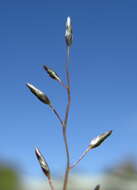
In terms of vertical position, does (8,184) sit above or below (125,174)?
below

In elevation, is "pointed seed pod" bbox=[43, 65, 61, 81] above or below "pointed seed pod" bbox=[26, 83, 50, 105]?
above

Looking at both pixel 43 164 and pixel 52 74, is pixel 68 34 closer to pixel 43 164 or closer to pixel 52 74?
pixel 52 74

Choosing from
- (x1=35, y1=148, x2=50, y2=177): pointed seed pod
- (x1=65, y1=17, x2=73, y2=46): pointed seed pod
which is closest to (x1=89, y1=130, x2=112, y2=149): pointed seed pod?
(x1=35, y1=148, x2=50, y2=177): pointed seed pod

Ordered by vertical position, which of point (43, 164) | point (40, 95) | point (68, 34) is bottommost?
point (43, 164)

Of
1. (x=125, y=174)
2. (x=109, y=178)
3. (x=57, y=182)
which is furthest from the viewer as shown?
(x=125, y=174)

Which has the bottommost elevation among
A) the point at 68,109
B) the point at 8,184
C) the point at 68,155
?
the point at 68,155

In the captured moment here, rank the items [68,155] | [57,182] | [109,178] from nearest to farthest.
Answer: [68,155], [57,182], [109,178]

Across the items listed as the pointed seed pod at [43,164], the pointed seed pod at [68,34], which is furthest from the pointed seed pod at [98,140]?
the pointed seed pod at [68,34]

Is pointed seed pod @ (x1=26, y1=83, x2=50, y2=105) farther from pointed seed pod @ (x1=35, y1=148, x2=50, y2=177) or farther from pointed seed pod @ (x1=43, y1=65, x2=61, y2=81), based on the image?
pointed seed pod @ (x1=35, y1=148, x2=50, y2=177)

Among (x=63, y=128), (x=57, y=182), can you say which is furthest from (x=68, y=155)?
(x=57, y=182)

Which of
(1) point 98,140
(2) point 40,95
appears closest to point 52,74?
(2) point 40,95

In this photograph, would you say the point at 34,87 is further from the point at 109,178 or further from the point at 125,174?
the point at 125,174
